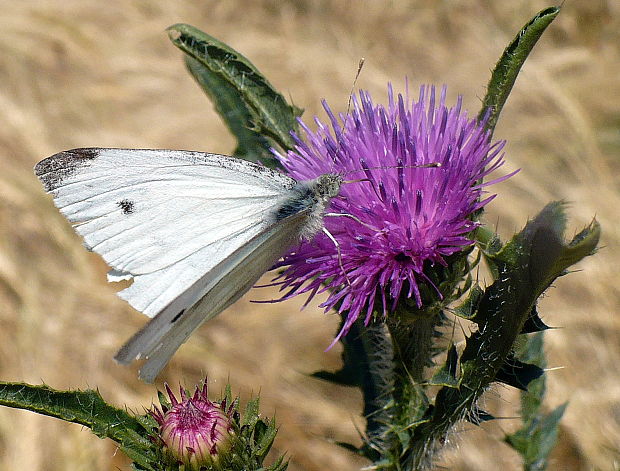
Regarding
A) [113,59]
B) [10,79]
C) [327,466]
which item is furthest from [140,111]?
[327,466]

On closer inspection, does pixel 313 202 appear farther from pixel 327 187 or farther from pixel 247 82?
pixel 247 82

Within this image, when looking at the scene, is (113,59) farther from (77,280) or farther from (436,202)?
(436,202)

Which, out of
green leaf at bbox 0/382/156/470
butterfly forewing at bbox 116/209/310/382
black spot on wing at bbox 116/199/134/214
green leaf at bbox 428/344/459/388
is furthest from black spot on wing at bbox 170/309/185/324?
green leaf at bbox 428/344/459/388

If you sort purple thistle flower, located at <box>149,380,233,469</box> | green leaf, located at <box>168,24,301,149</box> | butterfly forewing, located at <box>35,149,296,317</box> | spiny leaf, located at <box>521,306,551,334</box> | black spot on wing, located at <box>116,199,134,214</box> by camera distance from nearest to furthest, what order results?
spiny leaf, located at <box>521,306,551,334</box>
purple thistle flower, located at <box>149,380,233,469</box>
butterfly forewing, located at <box>35,149,296,317</box>
black spot on wing, located at <box>116,199,134,214</box>
green leaf, located at <box>168,24,301,149</box>

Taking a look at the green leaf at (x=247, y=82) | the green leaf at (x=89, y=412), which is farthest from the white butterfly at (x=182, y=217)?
the green leaf at (x=247, y=82)

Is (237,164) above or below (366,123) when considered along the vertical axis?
below

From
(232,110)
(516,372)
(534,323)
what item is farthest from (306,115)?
(534,323)

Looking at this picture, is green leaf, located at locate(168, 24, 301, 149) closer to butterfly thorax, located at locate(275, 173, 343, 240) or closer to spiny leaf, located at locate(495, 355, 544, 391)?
butterfly thorax, located at locate(275, 173, 343, 240)
